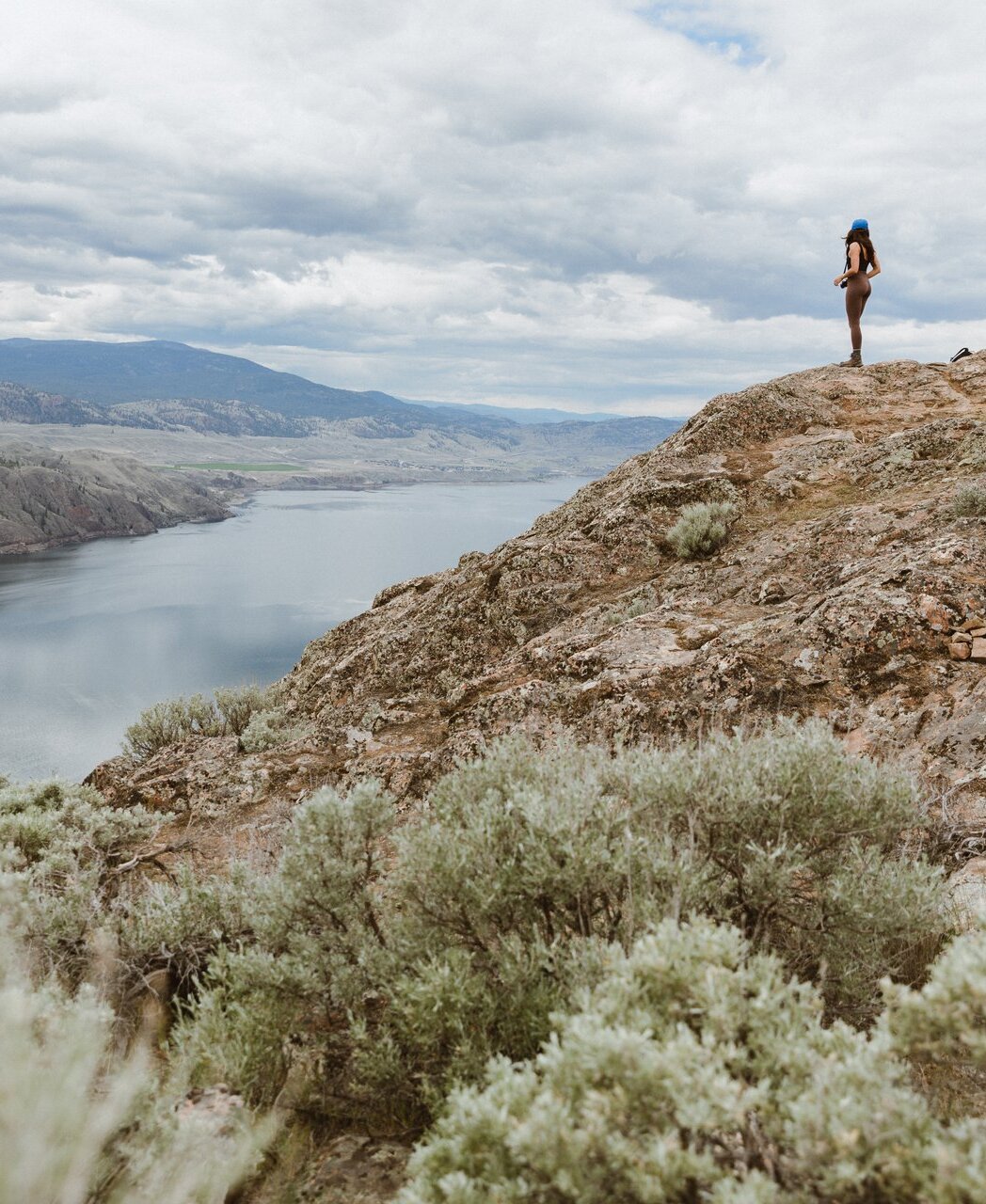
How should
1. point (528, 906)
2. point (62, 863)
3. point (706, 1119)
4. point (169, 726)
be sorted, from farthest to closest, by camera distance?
1. point (169, 726)
2. point (62, 863)
3. point (528, 906)
4. point (706, 1119)

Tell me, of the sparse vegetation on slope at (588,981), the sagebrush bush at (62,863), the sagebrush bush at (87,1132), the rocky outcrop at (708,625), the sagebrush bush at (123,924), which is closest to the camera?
the sparse vegetation on slope at (588,981)

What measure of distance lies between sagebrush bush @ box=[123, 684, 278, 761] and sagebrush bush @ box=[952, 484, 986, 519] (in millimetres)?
9471

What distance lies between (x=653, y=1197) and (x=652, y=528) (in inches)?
372

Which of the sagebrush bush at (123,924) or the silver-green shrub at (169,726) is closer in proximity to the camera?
the sagebrush bush at (123,924)

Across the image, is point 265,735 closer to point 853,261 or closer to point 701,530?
point 701,530

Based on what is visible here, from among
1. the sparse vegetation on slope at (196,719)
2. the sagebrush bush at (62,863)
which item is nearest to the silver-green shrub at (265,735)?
the sparse vegetation on slope at (196,719)

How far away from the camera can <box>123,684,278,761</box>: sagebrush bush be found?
11.6 metres

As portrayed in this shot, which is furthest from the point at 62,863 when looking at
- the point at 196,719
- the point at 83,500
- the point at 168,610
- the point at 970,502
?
the point at 83,500

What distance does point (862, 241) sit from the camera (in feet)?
42.9

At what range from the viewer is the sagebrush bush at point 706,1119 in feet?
5.76

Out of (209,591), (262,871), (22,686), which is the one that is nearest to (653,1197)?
(262,871)

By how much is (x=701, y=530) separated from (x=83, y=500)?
5117 inches

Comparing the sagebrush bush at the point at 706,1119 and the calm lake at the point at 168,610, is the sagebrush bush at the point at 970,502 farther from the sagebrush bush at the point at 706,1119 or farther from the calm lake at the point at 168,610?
the calm lake at the point at 168,610

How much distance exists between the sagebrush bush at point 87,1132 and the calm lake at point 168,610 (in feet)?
59.9
